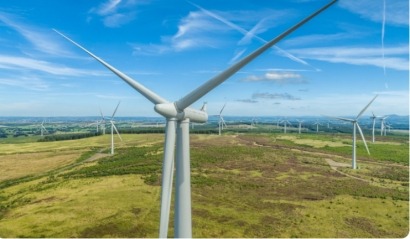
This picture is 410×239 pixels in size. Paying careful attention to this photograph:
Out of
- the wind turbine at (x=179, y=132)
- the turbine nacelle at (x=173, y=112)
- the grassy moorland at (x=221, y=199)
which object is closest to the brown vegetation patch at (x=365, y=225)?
the grassy moorland at (x=221, y=199)

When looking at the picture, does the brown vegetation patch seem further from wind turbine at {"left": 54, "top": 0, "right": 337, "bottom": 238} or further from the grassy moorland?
wind turbine at {"left": 54, "top": 0, "right": 337, "bottom": 238}

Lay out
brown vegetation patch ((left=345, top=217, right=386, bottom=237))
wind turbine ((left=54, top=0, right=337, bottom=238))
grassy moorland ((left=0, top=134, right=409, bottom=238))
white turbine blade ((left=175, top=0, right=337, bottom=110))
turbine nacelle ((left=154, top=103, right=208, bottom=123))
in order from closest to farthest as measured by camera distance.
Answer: white turbine blade ((left=175, top=0, right=337, bottom=110)) → wind turbine ((left=54, top=0, right=337, bottom=238)) → turbine nacelle ((left=154, top=103, right=208, bottom=123)) → brown vegetation patch ((left=345, top=217, right=386, bottom=237)) → grassy moorland ((left=0, top=134, right=409, bottom=238))

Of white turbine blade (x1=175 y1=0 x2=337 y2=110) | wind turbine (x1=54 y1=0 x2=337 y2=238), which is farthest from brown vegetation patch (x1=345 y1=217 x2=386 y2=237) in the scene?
white turbine blade (x1=175 y1=0 x2=337 y2=110)

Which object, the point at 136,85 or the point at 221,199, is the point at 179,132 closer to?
the point at 136,85

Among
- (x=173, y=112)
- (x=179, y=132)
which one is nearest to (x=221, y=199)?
(x=179, y=132)

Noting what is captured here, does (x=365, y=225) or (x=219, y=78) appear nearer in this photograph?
(x=219, y=78)

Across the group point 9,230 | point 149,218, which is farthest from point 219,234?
point 9,230

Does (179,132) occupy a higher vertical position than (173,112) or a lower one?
lower
